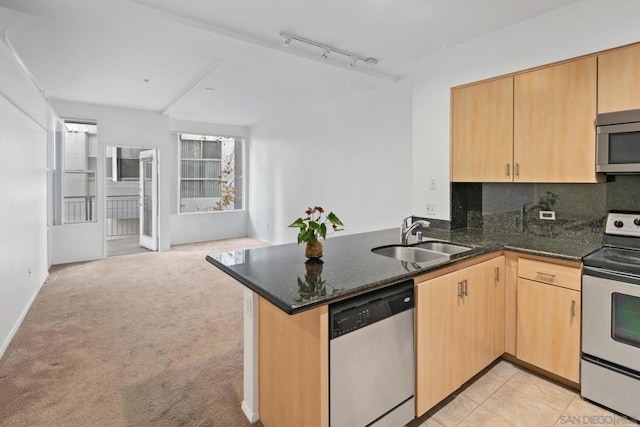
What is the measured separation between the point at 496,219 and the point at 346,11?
214cm

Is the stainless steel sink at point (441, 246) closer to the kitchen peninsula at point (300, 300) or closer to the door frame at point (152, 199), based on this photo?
the kitchen peninsula at point (300, 300)

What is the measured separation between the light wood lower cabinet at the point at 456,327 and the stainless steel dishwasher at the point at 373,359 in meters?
0.09

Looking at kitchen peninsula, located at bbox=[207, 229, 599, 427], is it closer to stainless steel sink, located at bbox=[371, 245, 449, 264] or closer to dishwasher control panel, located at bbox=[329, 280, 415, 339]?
dishwasher control panel, located at bbox=[329, 280, 415, 339]

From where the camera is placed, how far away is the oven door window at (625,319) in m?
1.92

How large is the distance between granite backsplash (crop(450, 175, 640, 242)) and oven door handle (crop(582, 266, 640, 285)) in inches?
25.4

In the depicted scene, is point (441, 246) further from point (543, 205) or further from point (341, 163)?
point (341, 163)

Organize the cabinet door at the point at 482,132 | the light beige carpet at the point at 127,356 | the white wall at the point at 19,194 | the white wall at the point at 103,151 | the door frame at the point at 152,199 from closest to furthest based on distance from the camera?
the light beige carpet at the point at 127,356
the cabinet door at the point at 482,132
the white wall at the point at 19,194
the white wall at the point at 103,151
the door frame at the point at 152,199

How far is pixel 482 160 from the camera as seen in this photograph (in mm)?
2908

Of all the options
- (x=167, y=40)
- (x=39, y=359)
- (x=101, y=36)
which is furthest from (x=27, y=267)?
(x=167, y=40)

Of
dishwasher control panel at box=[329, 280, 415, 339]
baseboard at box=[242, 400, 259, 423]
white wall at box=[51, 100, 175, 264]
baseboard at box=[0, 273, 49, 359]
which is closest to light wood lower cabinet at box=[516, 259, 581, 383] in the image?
dishwasher control panel at box=[329, 280, 415, 339]

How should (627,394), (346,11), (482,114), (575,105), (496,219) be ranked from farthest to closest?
1. (496,219)
2. (482,114)
3. (346,11)
4. (575,105)
5. (627,394)

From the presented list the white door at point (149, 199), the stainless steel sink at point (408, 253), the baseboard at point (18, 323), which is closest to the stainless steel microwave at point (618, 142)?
the stainless steel sink at point (408, 253)

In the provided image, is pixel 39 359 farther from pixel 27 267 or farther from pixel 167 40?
pixel 167 40

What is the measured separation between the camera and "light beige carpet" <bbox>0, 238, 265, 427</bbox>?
82.0 inches
